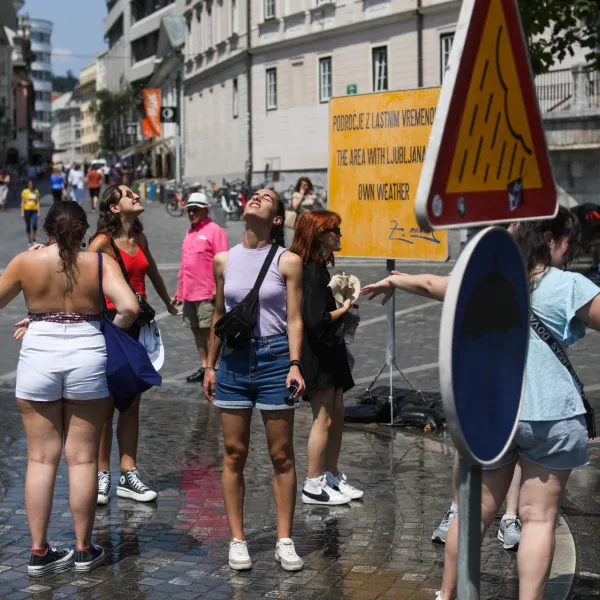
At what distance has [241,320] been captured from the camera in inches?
238

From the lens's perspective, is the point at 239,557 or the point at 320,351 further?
the point at 320,351

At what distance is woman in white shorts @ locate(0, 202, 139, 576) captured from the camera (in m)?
6.03

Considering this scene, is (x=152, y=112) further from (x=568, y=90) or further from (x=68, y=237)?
(x=68, y=237)

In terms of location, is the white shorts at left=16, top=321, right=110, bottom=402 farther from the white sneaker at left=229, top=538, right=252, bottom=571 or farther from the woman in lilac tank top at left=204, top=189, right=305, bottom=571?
the white sneaker at left=229, top=538, right=252, bottom=571

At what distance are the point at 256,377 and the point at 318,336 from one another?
1481mm

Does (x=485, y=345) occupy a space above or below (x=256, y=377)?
above

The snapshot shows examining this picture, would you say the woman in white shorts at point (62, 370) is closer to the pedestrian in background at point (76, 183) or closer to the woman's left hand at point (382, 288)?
the woman's left hand at point (382, 288)

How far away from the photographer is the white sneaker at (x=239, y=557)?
6.09m

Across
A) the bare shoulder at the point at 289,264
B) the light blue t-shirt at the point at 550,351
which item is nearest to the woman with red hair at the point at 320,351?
the bare shoulder at the point at 289,264

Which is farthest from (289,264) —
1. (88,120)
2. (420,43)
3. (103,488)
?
(88,120)

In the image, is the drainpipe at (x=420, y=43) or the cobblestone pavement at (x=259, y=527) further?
the drainpipe at (x=420, y=43)

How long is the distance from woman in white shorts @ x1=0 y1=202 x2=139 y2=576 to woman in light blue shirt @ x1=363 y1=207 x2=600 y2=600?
177cm

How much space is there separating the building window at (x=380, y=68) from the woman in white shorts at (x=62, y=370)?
116ft

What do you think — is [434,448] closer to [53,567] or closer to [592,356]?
[53,567]
